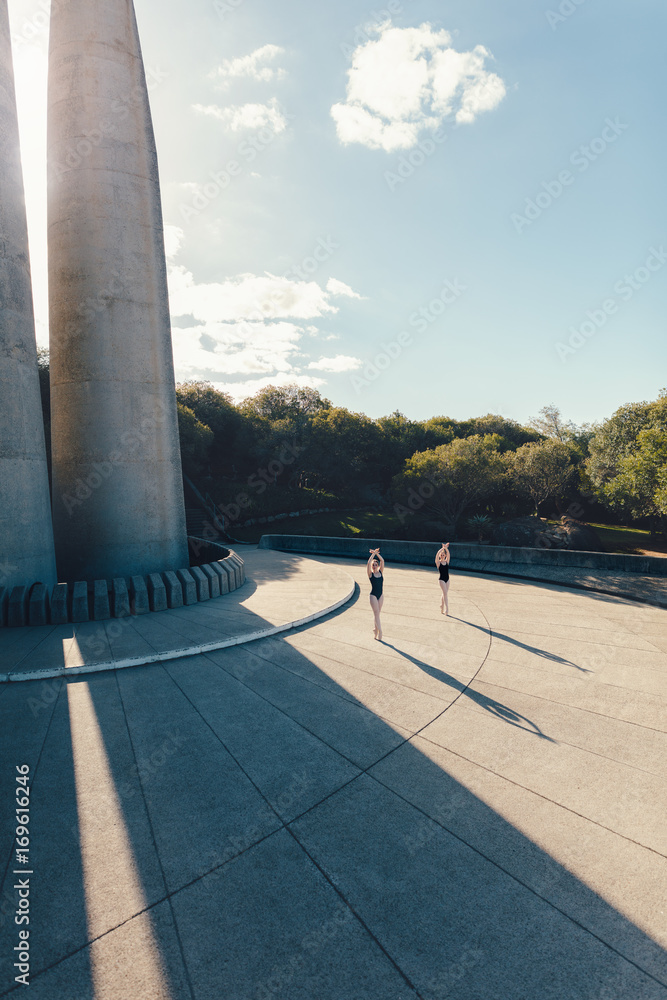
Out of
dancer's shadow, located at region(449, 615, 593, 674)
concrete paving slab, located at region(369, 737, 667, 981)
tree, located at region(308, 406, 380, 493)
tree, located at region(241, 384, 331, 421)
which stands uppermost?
tree, located at region(241, 384, 331, 421)

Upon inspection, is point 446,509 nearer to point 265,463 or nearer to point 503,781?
point 265,463

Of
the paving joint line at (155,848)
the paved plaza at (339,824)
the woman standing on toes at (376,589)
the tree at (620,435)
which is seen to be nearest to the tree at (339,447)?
the tree at (620,435)

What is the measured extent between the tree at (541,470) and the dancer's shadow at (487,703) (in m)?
30.8

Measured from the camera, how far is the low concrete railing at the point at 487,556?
53.7ft

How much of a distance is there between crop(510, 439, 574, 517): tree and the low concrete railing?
16.7 m

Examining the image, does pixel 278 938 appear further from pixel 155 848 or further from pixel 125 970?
pixel 155 848

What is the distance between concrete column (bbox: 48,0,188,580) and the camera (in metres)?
13.1

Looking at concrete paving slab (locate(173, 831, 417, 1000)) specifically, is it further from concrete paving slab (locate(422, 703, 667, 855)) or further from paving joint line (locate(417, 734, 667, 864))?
concrete paving slab (locate(422, 703, 667, 855))

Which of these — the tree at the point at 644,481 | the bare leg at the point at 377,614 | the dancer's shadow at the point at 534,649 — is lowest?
the dancer's shadow at the point at 534,649

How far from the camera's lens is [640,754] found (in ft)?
18.7

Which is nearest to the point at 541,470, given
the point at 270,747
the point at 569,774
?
the point at 569,774

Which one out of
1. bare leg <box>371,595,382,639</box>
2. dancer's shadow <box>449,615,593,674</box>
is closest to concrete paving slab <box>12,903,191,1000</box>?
bare leg <box>371,595,382,639</box>

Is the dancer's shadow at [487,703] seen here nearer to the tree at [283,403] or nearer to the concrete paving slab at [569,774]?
the concrete paving slab at [569,774]

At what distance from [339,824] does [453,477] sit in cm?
2899
